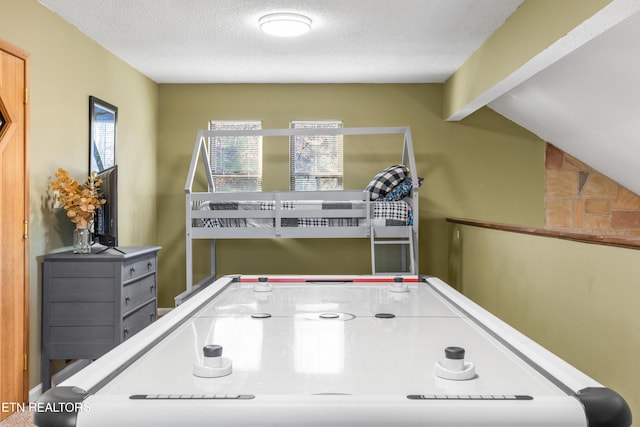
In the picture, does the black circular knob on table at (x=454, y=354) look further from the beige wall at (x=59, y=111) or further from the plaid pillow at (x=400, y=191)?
the plaid pillow at (x=400, y=191)

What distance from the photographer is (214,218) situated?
4570 millimetres

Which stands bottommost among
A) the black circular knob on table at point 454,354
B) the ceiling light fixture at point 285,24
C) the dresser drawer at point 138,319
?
the dresser drawer at point 138,319

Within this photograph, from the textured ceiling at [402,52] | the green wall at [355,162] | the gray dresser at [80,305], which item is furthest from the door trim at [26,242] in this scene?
the green wall at [355,162]

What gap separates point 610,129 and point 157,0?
10.6ft

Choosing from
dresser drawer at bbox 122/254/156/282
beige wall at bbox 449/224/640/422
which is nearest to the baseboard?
dresser drawer at bbox 122/254/156/282

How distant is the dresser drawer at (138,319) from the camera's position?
330cm

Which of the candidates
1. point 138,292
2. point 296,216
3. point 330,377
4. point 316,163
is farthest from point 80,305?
point 316,163

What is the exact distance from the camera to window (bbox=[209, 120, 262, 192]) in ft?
18.4

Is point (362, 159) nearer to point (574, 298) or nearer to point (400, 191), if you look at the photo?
point (400, 191)

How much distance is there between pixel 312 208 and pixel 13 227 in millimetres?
2235

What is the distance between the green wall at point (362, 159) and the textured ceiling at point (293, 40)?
19 cm

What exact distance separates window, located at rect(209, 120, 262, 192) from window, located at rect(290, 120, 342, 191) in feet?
1.18

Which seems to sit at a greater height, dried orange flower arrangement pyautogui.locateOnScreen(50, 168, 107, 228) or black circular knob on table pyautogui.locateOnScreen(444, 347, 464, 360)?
dried orange flower arrangement pyautogui.locateOnScreen(50, 168, 107, 228)

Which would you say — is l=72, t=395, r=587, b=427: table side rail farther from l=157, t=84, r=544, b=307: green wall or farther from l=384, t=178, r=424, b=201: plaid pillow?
l=157, t=84, r=544, b=307: green wall
